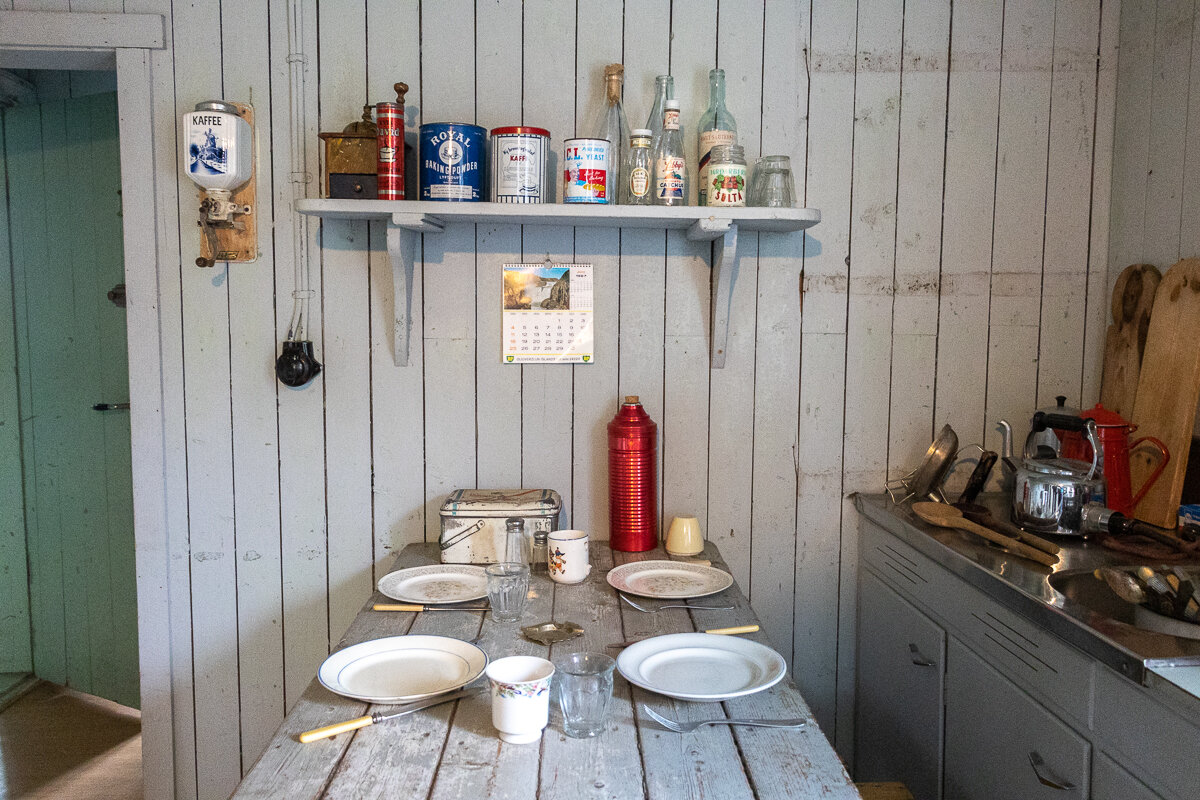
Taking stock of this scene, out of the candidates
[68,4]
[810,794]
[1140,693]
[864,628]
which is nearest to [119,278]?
[68,4]

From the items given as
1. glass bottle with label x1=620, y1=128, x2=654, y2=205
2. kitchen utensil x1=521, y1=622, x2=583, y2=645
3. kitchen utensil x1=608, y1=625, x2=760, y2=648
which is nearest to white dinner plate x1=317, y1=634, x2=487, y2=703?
kitchen utensil x1=521, y1=622, x2=583, y2=645

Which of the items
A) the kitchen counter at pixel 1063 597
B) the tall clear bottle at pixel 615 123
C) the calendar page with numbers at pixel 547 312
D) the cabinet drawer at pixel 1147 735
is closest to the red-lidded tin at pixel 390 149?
the calendar page with numbers at pixel 547 312

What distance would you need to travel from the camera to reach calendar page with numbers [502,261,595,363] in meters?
2.05

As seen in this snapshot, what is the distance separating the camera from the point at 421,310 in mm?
2055

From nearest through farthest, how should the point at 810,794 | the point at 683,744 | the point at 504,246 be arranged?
the point at 810,794
the point at 683,744
the point at 504,246

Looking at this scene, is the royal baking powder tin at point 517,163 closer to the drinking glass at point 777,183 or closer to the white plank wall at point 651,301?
the white plank wall at point 651,301

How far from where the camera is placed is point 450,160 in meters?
1.82

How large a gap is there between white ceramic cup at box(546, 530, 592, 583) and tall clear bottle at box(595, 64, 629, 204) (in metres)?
0.76

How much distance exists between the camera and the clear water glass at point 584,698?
1118 millimetres

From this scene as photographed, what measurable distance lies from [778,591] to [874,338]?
2.21ft

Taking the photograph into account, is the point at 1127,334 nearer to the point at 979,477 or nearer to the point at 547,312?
the point at 979,477

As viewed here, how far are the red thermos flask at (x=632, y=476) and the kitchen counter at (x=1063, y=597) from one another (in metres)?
0.55

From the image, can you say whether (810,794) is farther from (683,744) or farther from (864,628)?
(864,628)

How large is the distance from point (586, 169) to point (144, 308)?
1.08 m
